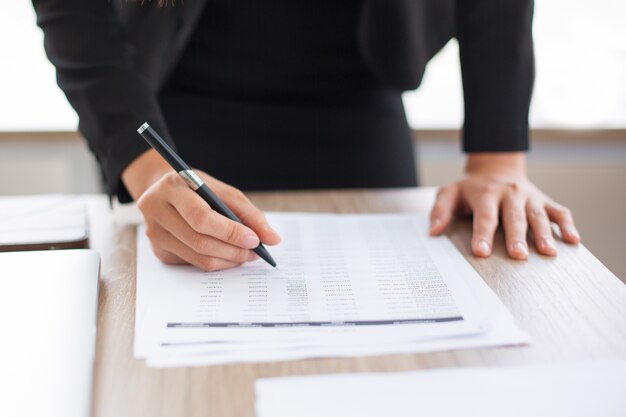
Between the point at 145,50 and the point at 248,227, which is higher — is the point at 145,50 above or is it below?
above

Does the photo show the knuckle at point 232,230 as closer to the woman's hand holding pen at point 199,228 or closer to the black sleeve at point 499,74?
the woman's hand holding pen at point 199,228

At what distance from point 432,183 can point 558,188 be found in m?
0.38

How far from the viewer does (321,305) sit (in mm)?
642

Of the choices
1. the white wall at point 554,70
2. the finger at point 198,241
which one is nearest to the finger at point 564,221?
the finger at point 198,241

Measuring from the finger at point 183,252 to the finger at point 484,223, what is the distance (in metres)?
0.29

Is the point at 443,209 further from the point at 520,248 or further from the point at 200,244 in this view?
the point at 200,244

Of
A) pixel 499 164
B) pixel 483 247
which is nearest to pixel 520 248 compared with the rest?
pixel 483 247

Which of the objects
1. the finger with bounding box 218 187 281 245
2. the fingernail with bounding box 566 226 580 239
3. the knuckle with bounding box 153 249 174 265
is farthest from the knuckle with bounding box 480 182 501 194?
the knuckle with bounding box 153 249 174 265

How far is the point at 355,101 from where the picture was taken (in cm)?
121

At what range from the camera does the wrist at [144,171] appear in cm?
86

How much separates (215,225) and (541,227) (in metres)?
0.42

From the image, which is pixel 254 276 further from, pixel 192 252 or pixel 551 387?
pixel 551 387

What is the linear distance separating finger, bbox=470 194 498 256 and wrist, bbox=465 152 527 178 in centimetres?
13

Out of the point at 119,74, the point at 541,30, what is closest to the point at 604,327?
the point at 119,74
